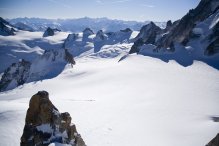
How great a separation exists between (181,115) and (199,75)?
905 inches

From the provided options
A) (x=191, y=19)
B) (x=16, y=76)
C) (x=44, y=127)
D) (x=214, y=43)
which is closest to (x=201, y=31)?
(x=214, y=43)

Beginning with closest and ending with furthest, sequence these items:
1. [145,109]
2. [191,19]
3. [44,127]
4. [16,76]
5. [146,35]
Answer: [44,127] < [145,109] < [191,19] < [16,76] < [146,35]

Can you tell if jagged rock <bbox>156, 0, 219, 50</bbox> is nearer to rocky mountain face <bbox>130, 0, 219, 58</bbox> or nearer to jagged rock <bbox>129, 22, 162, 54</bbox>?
rocky mountain face <bbox>130, 0, 219, 58</bbox>

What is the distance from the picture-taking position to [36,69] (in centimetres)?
9356

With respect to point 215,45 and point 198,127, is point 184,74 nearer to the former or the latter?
point 215,45

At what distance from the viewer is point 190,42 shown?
2682 inches

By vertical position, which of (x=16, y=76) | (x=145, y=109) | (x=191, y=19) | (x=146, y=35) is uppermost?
(x=191, y=19)

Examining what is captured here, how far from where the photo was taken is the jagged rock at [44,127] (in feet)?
62.4

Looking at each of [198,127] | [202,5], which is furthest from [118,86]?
[202,5]

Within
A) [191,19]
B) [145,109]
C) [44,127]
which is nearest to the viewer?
[44,127]

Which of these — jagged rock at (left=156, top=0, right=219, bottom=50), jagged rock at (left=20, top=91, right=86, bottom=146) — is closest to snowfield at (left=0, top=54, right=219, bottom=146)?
jagged rock at (left=20, top=91, right=86, bottom=146)

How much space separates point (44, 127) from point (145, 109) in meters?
16.5

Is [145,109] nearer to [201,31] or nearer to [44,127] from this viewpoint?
[44,127]

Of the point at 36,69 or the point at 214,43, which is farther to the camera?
the point at 36,69
